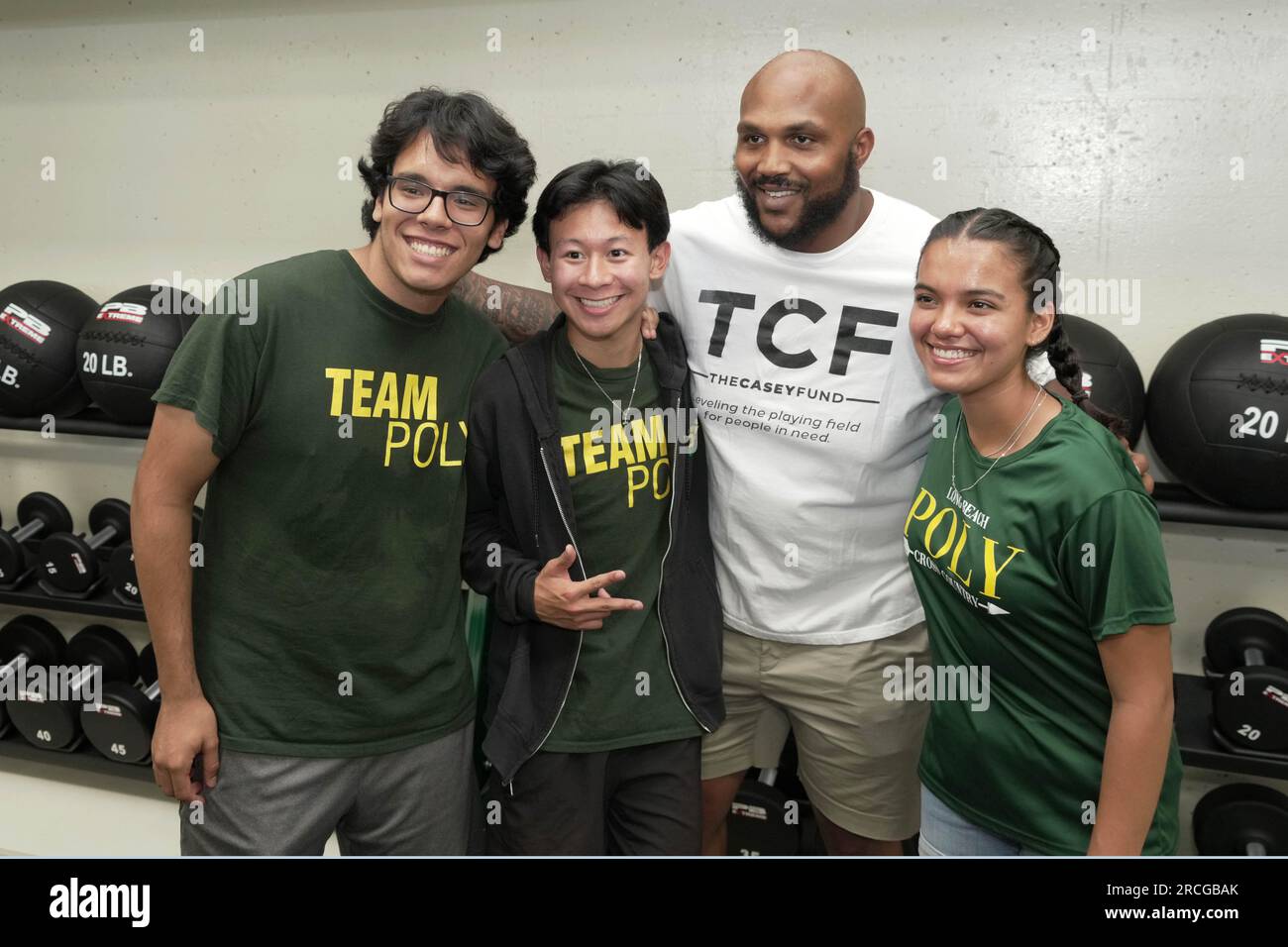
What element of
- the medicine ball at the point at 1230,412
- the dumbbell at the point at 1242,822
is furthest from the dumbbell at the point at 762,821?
the medicine ball at the point at 1230,412

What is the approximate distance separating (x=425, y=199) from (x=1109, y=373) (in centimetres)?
169

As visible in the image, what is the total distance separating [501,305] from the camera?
7.63 feet

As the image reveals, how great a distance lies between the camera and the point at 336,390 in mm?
1672

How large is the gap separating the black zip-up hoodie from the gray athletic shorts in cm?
13

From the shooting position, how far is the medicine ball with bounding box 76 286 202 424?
2762 mm

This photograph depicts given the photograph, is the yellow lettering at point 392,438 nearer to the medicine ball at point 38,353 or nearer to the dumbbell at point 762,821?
the dumbbell at point 762,821

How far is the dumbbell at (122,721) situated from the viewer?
3.02 m

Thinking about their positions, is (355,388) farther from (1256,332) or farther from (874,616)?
(1256,332)

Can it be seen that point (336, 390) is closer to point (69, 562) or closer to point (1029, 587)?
point (1029, 587)

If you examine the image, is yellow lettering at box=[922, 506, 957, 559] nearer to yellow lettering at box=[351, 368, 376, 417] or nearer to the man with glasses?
the man with glasses

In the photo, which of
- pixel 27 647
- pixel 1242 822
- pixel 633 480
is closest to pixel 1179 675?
pixel 1242 822

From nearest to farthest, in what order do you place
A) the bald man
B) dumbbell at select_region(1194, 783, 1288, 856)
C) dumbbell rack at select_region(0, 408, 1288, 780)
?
the bald man, dumbbell rack at select_region(0, 408, 1288, 780), dumbbell at select_region(1194, 783, 1288, 856)

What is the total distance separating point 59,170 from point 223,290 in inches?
95.3

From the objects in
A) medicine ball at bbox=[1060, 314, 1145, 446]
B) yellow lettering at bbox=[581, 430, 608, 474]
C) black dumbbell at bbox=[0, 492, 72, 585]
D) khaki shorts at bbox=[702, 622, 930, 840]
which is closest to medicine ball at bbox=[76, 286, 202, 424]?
black dumbbell at bbox=[0, 492, 72, 585]
